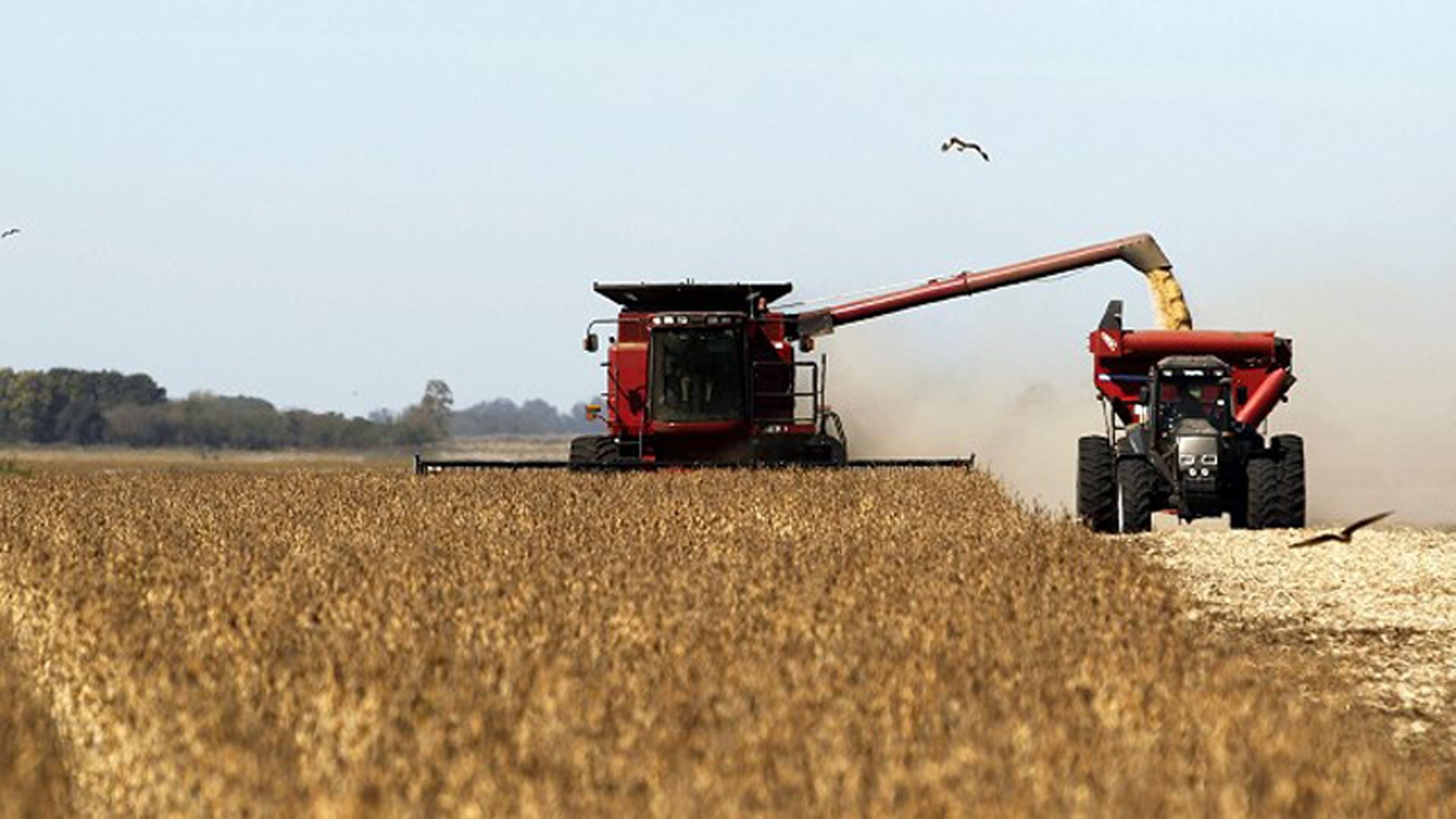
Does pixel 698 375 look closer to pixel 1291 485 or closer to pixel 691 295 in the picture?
pixel 691 295

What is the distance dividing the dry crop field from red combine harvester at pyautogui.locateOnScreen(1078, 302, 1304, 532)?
7701mm

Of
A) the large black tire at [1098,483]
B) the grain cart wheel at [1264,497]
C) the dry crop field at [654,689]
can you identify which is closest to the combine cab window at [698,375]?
the large black tire at [1098,483]

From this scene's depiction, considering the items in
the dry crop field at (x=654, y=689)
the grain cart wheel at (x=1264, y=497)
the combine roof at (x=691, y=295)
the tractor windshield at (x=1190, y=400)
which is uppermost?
the combine roof at (x=691, y=295)

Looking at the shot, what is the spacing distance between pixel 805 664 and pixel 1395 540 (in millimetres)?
14665

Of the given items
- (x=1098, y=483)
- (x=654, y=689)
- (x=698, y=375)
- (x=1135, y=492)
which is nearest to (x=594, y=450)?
(x=698, y=375)

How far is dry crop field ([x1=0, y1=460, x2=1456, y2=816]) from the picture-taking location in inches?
209

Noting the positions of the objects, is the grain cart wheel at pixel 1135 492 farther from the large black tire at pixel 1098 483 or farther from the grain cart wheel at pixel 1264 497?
the grain cart wheel at pixel 1264 497

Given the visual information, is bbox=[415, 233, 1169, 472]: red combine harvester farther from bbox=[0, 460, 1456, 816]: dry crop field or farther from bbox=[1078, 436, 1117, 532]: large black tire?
bbox=[0, 460, 1456, 816]: dry crop field

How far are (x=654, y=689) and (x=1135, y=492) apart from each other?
561 inches

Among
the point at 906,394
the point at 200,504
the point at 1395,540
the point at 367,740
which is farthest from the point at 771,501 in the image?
the point at 906,394

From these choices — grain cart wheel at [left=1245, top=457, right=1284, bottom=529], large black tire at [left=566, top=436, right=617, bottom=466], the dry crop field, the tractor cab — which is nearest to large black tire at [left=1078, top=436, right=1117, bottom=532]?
the tractor cab

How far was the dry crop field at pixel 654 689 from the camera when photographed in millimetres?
5312

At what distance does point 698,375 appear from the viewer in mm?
24953

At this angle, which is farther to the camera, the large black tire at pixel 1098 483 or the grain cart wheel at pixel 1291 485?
the large black tire at pixel 1098 483
